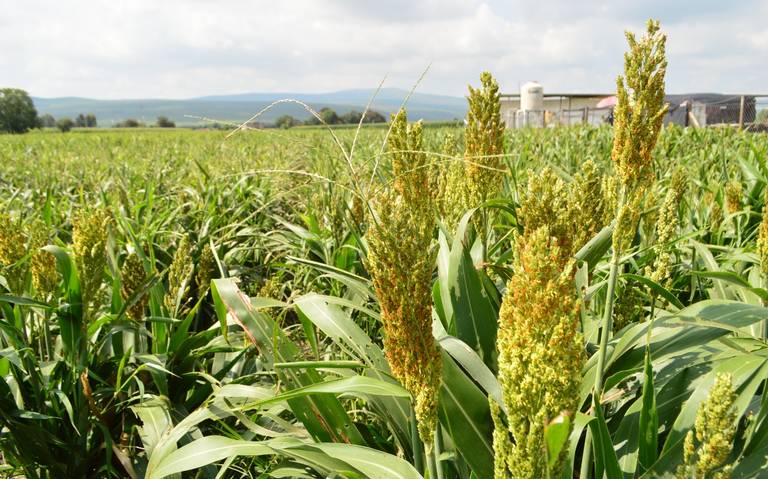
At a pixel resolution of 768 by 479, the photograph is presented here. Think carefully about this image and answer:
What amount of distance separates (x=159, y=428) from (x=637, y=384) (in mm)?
1783

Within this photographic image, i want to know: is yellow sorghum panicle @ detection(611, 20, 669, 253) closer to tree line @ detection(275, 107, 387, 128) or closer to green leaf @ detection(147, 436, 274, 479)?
tree line @ detection(275, 107, 387, 128)

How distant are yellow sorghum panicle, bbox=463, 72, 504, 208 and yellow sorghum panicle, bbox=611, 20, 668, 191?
0.52m

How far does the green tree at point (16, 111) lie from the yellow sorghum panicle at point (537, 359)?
8631 centimetres

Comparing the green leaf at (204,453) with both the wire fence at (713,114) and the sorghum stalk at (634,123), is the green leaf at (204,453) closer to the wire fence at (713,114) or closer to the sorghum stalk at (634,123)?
the sorghum stalk at (634,123)

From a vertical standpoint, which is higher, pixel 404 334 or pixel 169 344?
pixel 404 334

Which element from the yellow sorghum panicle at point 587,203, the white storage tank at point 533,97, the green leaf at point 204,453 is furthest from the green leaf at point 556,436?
the white storage tank at point 533,97

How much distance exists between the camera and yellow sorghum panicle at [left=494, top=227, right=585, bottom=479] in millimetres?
771

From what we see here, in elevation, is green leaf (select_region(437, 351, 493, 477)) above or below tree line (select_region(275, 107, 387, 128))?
below

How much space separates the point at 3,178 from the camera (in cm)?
714

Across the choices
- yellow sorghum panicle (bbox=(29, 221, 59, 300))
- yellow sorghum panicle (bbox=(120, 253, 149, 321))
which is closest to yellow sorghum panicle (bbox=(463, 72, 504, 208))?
yellow sorghum panicle (bbox=(120, 253, 149, 321))

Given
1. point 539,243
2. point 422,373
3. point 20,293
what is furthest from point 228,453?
point 20,293

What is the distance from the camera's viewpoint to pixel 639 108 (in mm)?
1344

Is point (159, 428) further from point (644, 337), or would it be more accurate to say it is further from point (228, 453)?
point (644, 337)

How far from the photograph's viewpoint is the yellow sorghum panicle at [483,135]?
1930 millimetres
